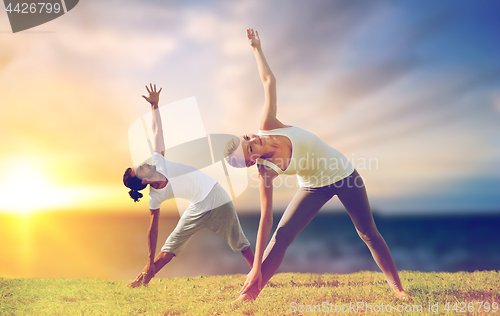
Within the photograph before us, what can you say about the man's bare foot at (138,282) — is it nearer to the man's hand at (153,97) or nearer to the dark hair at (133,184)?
the dark hair at (133,184)

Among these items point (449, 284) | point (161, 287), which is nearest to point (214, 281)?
point (161, 287)

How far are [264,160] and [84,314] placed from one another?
330cm

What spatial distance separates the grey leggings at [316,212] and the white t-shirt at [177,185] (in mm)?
1480

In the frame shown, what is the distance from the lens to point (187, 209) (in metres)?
4.79

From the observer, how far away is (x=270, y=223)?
3.46 meters

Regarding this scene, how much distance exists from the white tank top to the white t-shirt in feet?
4.96

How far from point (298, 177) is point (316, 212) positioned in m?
0.52

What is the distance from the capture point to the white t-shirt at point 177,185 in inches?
181

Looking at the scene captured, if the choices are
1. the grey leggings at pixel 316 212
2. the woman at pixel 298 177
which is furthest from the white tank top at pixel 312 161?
the grey leggings at pixel 316 212

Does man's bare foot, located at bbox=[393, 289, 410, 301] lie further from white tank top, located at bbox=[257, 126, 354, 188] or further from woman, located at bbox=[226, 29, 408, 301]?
white tank top, located at bbox=[257, 126, 354, 188]

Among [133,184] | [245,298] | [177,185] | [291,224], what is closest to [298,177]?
[291,224]

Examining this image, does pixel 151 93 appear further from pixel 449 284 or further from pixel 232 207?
pixel 449 284

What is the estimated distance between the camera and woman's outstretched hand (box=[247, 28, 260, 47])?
4.07m

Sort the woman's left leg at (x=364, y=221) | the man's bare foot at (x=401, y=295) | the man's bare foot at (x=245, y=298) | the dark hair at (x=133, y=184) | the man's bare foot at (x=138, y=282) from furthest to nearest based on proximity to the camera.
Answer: the man's bare foot at (x=138, y=282) < the dark hair at (x=133, y=184) < the man's bare foot at (x=401, y=295) < the woman's left leg at (x=364, y=221) < the man's bare foot at (x=245, y=298)
